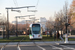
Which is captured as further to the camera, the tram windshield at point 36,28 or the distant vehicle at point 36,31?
the tram windshield at point 36,28

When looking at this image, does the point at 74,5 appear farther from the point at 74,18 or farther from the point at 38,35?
the point at 38,35

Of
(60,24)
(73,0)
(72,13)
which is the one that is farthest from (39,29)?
(73,0)

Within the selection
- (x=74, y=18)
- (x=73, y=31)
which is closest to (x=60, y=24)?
(x=74, y=18)

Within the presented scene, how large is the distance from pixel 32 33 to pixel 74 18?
1589cm

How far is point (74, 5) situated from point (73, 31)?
118 feet

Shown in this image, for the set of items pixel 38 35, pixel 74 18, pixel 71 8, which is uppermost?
pixel 71 8

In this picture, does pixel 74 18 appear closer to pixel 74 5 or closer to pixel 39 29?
pixel 74 5

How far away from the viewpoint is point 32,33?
111ft

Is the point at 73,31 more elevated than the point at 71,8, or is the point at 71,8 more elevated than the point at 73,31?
the point at 71,8

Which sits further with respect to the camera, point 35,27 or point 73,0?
point 73,0

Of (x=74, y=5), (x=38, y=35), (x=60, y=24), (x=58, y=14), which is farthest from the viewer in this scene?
(x=58, y=14)

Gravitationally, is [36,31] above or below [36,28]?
below

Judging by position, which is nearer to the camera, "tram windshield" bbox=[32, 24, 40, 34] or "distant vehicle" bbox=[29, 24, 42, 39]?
"distant vehicle" bbox=[29, 24, 42, 39]

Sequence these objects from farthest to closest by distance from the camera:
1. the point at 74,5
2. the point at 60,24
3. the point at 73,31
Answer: the point at 73,31, the point at 74,5, the point at 60,24
